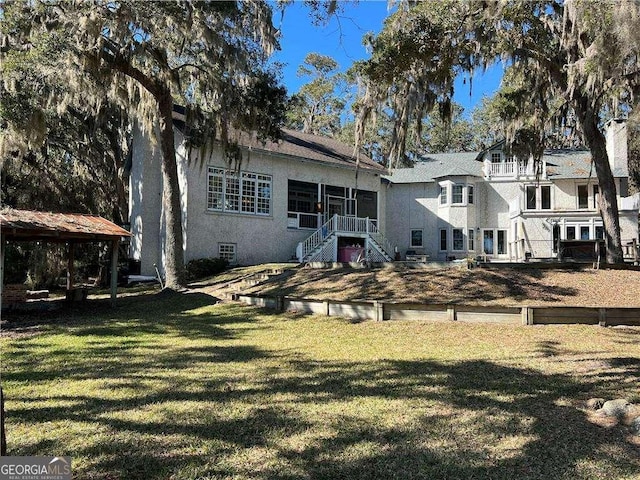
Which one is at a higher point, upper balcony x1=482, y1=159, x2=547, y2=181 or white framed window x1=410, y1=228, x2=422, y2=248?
upper balcony x1=482, y1=159, x2=547, y2=181

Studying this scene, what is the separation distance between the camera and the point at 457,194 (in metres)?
28.6

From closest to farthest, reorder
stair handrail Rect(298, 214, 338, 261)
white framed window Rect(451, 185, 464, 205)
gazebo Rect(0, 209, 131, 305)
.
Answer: gazebo Rect(0, 209, 131, 305) < stair handrail Rect(298, 214, 338, 261) < white framed window Rect(451, 185, 464, 205)

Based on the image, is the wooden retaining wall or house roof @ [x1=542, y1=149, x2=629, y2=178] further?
house roof @ [x1=542, y1=149, x2=629, y2=178]

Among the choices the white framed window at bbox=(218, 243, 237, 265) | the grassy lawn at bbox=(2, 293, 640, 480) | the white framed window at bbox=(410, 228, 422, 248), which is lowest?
the grassy lawn at bbox=(2, 293, 640, 480)

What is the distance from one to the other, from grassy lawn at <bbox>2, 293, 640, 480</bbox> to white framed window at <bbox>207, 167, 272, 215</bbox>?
11.5 meters

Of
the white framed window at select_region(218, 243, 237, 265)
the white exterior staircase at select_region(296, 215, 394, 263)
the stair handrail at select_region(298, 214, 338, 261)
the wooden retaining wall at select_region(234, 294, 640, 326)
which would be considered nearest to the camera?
the wooden retaining wall at select_region(234, 294, 640, 326)

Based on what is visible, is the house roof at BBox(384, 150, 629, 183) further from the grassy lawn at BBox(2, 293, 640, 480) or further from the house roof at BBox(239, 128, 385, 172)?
the grassy lawn at BBox(2, 293, 640, 480)

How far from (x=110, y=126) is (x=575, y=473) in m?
24.1

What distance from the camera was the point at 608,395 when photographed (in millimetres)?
4875

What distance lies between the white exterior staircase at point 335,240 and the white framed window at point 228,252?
290 centimetres

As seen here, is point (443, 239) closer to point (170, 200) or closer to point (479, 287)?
point (479, 287)

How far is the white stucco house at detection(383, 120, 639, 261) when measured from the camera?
27.3 m

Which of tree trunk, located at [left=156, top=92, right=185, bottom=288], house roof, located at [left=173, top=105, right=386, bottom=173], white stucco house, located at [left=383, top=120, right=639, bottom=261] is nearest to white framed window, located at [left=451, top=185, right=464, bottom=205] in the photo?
white stucco house, located at [left=383, top=120, right=639, bottom=261]

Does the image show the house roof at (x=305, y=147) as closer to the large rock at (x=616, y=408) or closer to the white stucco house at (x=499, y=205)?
the white stucco house at (x=499, y=205)
